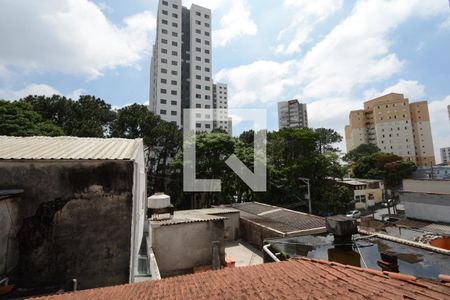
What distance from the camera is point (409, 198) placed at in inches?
820

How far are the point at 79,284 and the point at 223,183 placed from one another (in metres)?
20.9

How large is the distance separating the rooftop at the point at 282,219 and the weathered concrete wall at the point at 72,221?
9825mm

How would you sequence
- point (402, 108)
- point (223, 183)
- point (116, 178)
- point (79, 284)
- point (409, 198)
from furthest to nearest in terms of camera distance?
point (402, 108) < point (223, 183) < point (409, 198) < point (116, 178) < point (79, 284)

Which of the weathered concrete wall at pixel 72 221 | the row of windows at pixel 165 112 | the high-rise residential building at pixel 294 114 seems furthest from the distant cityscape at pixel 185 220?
the high-rise residential building at pixel 294 114

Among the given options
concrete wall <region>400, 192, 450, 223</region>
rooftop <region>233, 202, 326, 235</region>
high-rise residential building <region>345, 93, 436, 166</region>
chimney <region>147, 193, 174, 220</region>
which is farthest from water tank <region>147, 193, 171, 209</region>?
high-rise residential building <region>345, 93, 436, 166</region>

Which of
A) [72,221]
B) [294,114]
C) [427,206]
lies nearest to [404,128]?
[294,114]

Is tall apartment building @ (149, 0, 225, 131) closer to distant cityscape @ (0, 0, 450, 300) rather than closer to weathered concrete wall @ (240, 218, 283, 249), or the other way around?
distant cityscape @ (0, 0, 450, 300)

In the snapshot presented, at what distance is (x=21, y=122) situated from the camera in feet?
67.2

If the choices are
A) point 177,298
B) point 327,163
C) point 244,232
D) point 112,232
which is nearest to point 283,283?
point 177,298

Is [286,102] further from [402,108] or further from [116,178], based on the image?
[116,178]

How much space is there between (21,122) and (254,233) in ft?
68.3

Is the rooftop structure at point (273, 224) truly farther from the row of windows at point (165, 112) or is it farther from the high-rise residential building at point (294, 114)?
the high-rise residential building at point (294, 114)

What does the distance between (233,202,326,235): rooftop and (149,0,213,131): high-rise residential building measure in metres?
36.4

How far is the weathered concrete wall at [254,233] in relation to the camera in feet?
49.4
